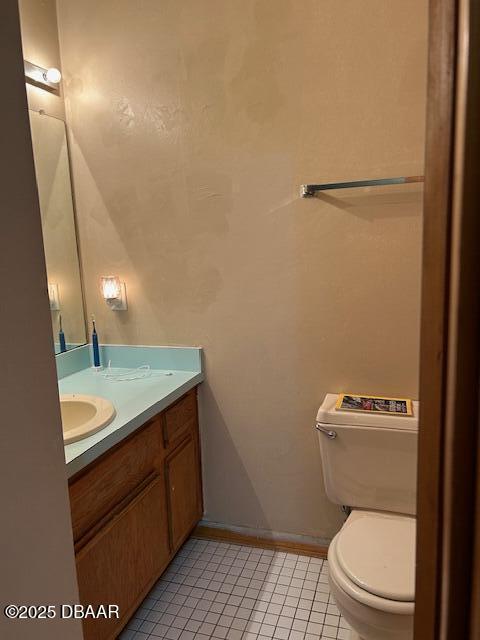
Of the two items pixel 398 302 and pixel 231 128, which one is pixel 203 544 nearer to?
pixel 398 302

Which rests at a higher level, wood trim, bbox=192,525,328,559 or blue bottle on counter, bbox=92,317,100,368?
blue bottle on counter, bbox=92,317,100,368

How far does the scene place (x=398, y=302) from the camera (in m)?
1.87

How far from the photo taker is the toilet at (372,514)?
4.55 ft

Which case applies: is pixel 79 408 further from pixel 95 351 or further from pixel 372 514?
pixel 372 514

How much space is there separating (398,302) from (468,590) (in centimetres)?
151

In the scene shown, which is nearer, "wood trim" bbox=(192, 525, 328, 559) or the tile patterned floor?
the tile patterned floor

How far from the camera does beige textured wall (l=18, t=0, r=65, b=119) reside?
6.61 ft

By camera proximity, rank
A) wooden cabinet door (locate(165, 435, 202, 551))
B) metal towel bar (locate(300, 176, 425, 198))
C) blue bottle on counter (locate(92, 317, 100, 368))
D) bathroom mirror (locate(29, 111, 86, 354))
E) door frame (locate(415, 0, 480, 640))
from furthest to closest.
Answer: blue bottle on counter (locate(92, 317, 100, 368)) → bathroom mirror (locate(29, 111, 86, 354)) → wooden cabinet door (locate(165, 435, 202, 551)) → metal towel bar (locate(300, 176, 425, 198)) → door frame (locate(415, 0, 480, 640))

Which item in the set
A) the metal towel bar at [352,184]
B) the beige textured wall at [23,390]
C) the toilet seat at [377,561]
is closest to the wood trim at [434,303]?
the beige textured wall at [23,390]

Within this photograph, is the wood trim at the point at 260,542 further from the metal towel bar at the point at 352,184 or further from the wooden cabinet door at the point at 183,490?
the metal towel bar at the point at 352,184

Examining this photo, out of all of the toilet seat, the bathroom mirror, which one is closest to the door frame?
the toilet seat

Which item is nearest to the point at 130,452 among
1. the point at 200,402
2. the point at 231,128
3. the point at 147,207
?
the point at 200,402

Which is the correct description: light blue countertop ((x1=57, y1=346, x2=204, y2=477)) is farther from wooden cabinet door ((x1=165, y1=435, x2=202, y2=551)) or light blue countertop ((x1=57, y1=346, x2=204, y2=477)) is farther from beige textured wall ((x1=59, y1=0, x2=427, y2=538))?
wooden cabinet door ((x1=165, y1=435, x2=202, y2=551))

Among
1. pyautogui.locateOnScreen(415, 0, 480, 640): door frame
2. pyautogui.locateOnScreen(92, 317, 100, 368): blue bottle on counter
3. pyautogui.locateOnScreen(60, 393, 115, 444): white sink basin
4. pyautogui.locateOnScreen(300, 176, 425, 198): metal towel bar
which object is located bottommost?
pyautogui.locateOnScreen(60, 393, 115, 444): white sink basin
